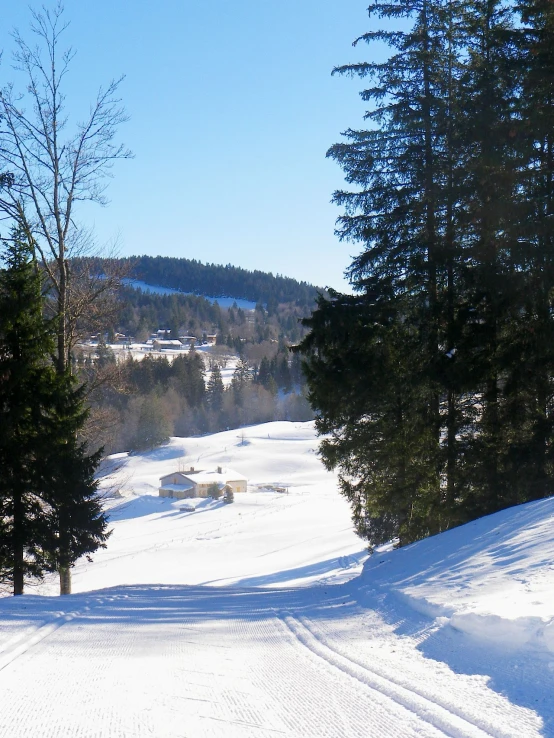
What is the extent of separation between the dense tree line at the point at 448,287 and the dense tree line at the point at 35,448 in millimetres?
5452

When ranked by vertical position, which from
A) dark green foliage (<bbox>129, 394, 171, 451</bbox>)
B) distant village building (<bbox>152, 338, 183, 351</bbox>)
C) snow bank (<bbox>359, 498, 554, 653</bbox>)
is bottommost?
dark green foliage (<bbox>129, 394, 171, 451</bbox>)

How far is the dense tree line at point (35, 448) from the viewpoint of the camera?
1196cm

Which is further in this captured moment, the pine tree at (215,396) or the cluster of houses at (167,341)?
the cluster of houses at (167,341)

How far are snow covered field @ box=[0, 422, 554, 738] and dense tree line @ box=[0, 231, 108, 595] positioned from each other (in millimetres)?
2497

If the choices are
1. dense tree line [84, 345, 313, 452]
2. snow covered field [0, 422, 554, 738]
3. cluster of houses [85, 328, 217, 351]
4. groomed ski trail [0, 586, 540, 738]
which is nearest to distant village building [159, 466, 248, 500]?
dense tree line [84, 345, 313, 452]

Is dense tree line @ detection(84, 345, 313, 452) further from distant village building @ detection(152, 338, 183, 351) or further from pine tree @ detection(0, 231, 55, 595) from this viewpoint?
pine tree @ detection(0, 231, 55, 595)

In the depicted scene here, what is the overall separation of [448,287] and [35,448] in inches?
377

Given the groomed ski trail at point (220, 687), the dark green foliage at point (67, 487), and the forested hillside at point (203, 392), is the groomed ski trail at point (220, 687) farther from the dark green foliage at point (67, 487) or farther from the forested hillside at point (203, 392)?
the forested hillside at point (203, 392)

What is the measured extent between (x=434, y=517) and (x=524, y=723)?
10.9 m

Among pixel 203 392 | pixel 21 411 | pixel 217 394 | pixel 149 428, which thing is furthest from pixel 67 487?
pixel 217 394

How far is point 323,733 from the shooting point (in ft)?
10.9

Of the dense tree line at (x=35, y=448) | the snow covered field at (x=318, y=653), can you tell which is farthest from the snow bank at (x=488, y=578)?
the dense tree line at (x=35, y=448)

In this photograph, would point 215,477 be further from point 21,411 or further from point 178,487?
point 21,411

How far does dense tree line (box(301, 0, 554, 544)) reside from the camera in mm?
12648
